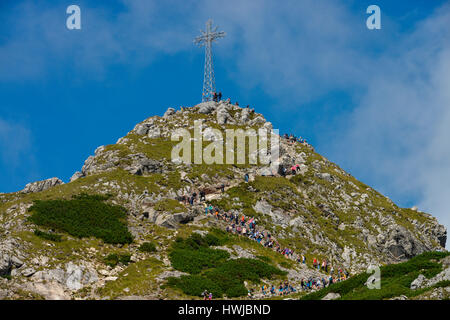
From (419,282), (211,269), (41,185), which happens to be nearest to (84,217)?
(211,269)

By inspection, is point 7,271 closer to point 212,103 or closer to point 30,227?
point 30,227

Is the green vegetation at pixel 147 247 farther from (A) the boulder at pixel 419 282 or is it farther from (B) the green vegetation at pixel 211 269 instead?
(A) the boulder at pixel 419 282

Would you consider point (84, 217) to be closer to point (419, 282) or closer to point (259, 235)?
point (259, 235)

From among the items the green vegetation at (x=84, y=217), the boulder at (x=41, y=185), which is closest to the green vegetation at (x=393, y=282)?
the green vegetation at (x=84, y=217)

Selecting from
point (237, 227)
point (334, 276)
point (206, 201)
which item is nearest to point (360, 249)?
point (334, 276)

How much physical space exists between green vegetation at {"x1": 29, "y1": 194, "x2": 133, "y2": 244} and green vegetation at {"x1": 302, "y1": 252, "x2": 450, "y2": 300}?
27.1 metres

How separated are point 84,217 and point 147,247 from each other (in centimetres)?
1036

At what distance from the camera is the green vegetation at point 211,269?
155 ft

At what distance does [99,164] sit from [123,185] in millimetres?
11159

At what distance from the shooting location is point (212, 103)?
110938 millimetres

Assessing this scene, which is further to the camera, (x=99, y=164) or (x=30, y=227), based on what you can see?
(x=99, y=164)

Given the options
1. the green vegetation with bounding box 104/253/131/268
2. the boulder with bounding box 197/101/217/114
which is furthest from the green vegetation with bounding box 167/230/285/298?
the boulder with bounding box 197/101/217/114

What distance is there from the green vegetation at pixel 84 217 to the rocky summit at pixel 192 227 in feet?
0.49

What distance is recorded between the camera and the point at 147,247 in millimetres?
54844
